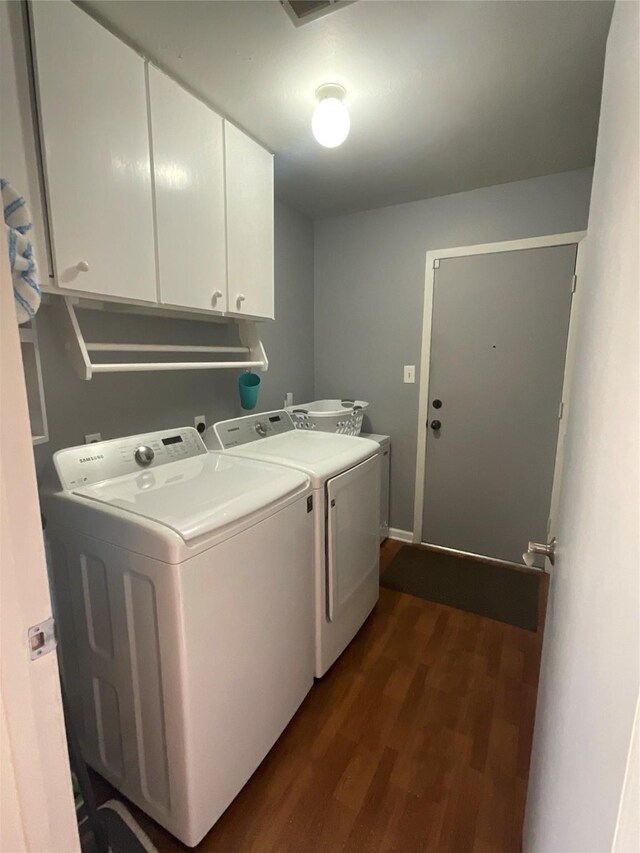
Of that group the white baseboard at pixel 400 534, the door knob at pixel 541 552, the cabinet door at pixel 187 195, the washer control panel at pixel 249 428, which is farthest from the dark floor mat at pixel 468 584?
the cabinet door at pixel 187 195

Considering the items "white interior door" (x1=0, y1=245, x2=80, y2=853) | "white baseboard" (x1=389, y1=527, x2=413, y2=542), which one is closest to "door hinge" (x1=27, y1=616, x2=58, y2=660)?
"white interior door" (x1=0, y1=245, x2=80, y2=853)

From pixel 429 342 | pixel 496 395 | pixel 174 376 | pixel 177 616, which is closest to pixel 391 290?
pixel 429 342

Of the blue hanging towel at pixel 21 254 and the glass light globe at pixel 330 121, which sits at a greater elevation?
the glass light globe at pixel 330 121

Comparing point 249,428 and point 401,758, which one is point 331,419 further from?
point 401,758

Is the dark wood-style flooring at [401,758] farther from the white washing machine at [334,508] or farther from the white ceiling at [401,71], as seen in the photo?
the white ceiling at [401,71]

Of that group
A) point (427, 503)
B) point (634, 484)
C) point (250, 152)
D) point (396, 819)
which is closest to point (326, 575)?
point (396, 819)

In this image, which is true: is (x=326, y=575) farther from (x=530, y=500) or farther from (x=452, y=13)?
(x=452, y=13)

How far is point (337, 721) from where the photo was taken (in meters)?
1.54

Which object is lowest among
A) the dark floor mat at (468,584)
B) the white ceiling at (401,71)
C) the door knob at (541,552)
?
the dark floor mat at (468,584)

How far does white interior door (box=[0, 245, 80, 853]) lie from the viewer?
1.69ft

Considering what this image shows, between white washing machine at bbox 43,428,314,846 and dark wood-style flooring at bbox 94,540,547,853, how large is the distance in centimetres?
12

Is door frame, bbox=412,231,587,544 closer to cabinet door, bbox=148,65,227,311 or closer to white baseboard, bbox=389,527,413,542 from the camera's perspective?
white baseboard, bbox=389,527,413,542

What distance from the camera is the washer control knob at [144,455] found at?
4.75ft

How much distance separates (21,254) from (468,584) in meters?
2.62
